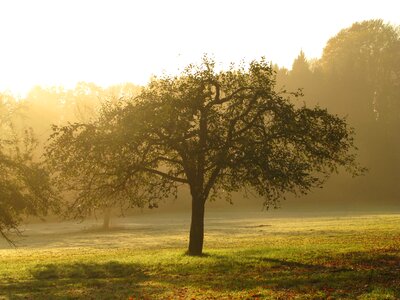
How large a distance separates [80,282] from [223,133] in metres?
11.0

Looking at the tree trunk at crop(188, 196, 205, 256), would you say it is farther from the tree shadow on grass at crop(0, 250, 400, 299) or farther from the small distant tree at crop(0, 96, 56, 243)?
the small distant tree at crop(0, 96, 56, 243)

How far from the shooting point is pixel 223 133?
28.8m

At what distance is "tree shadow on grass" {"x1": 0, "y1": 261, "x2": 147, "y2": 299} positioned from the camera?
18.9 metres

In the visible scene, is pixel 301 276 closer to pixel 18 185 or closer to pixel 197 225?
pixel 197 225

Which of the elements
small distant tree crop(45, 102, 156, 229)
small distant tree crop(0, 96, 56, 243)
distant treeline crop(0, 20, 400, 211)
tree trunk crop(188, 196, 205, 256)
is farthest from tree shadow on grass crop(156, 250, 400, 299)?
distant treeline crop(0, 20, 400, 211)

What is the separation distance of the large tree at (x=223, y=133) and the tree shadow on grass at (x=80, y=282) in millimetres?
4470

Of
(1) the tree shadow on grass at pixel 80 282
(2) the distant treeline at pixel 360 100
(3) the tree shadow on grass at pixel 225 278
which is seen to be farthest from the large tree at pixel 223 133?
(2) the distant treeline at pixel 360 100

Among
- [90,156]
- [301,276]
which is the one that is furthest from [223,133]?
[301,276]

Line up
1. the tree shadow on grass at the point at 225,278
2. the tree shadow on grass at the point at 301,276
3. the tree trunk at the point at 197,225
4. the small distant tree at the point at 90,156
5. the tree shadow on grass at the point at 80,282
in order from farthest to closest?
the tree trunk at the point at 197,225
the small distant tree at the point at 90,156
the tree shadow on grass at the point at 80,282
the tree shadow on grass at the point at 225,278
the tree shadow on grass at the point at 301,276

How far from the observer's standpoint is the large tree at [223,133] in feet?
87.6

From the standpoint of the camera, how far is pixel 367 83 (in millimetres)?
A: 111875

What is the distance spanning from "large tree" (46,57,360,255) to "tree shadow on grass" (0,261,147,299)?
14.7ft

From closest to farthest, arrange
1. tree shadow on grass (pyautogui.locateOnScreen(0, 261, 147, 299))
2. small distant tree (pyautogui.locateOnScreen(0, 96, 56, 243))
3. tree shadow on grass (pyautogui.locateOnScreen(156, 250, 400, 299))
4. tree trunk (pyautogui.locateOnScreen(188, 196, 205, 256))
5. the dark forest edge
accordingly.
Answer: tree shadow on grass (pyautogui.locateOnScreen(156, 250, 400, 299))
tree shadow on grass (pyautogui.locateOnScreen(0, 261, 147, 299))
small distant tree (pyautogui.locateOnScreen(0, 96, 56, 243))
the dark forest edge
tree trunk (pyautogui.locateOnScreen(188, 196, 205, 256))

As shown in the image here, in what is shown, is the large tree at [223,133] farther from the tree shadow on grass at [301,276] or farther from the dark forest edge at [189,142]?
the tree shadow on grass at [301,276]
